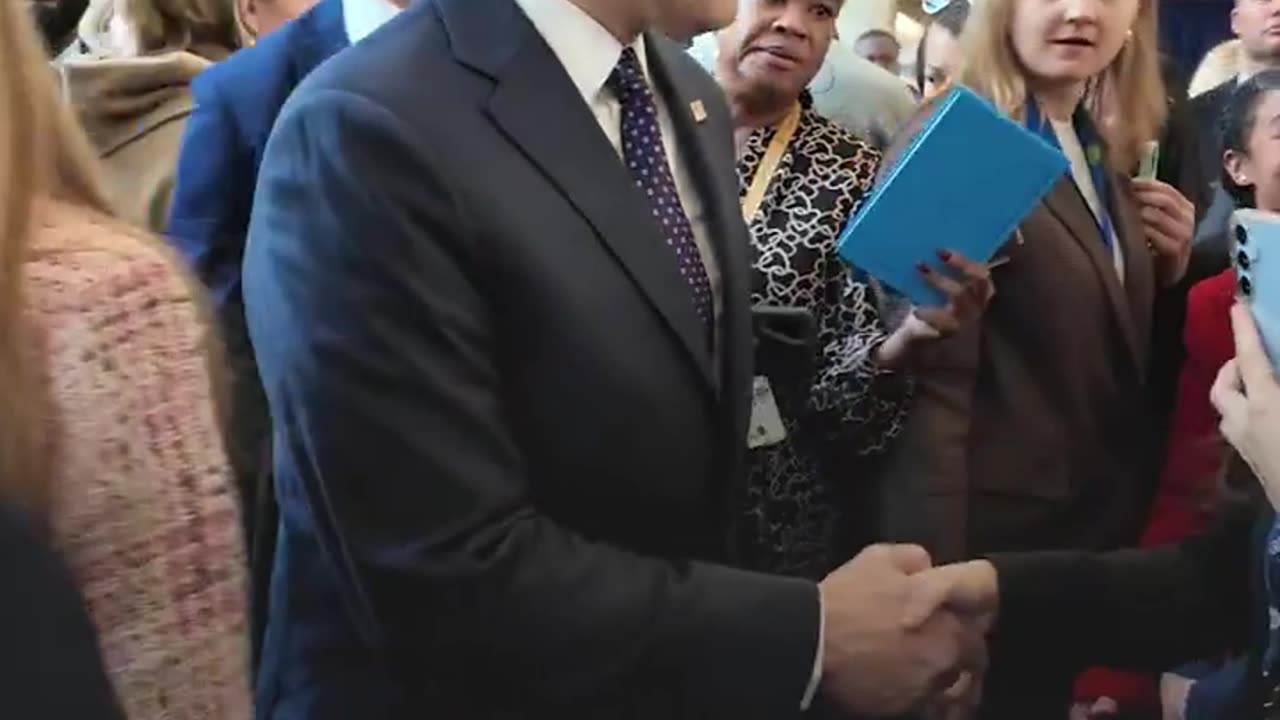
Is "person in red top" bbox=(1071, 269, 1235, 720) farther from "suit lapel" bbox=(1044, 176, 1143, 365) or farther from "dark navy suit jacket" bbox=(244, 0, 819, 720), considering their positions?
"dark navy suit jacket" bbox=(244, 0, 819, 720)

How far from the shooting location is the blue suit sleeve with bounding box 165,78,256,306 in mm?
1948

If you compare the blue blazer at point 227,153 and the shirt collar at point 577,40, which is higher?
the shirt collar at point 577,40

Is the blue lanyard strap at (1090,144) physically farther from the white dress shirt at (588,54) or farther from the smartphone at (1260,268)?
the white dress shirt at (588,54)

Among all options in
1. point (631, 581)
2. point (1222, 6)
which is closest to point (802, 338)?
point (631, 581)

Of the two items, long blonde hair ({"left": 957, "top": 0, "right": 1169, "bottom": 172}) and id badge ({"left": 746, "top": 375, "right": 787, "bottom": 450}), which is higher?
long blonde hair ({"left": 957, "top": 0, "right": 1169, "bottom": 172})

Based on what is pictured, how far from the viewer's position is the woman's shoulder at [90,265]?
93cm

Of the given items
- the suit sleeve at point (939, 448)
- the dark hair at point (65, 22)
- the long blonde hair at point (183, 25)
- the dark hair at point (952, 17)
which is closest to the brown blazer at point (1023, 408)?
the suit sleeve at point (939, 448)

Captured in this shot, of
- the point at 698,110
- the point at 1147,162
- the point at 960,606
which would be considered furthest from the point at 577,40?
the point at 1147,162

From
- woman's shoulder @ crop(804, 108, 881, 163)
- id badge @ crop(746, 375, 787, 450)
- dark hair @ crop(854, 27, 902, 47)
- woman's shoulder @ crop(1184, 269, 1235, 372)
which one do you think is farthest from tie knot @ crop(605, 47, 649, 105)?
dark hair @ crop(854, 27, 902, 47)

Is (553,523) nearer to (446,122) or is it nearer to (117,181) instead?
(446,122)

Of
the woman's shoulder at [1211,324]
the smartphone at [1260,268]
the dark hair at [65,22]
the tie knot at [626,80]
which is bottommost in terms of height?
the dark hair at [65,22]

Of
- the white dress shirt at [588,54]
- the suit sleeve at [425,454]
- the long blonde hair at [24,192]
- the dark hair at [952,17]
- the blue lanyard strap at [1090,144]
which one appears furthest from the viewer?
the dark hair at [952,17]

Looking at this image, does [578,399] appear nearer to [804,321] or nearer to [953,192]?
[953,192]

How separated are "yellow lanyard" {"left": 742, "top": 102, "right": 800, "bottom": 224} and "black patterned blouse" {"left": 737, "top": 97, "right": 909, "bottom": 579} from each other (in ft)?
0.03
